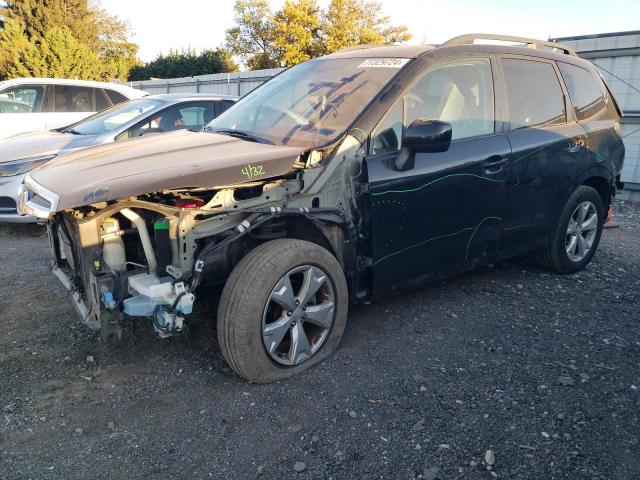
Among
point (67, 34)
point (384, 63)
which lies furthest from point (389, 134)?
point (67, 34)

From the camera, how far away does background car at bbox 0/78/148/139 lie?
8.02 meters

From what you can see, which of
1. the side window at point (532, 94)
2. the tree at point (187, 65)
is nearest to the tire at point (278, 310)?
the side window at point (532, 94)

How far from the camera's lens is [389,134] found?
3201mm

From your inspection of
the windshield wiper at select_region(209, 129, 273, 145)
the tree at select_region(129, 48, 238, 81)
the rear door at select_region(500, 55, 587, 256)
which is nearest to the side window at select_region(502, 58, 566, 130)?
the rear door at select_region(500, 55, 587, 256)

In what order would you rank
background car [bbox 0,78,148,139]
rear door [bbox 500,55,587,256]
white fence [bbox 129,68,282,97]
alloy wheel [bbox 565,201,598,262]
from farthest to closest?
white fence [bbox 129,68,282,97] → background car [bbox 0,78,148,139] → alloy wheel [bbox 565,201,598,262] → rear door [bbox 500,55,587,256]

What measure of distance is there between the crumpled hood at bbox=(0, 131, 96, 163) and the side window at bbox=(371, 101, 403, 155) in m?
3.90

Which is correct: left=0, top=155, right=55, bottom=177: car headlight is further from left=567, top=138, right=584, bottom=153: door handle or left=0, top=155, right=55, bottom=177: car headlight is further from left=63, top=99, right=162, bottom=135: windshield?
left=567, top=138, right=584, bottom=153: door handle

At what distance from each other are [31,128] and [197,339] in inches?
258

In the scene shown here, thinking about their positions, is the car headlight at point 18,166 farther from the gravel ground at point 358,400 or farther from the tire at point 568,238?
the tire at point 568,238

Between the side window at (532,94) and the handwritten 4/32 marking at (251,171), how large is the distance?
2.13 metres

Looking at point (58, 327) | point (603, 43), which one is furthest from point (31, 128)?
point (603, 43)

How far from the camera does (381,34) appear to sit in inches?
1603

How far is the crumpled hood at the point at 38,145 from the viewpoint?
5.66 meters

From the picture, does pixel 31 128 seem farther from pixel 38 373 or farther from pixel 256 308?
pixel 256 308
